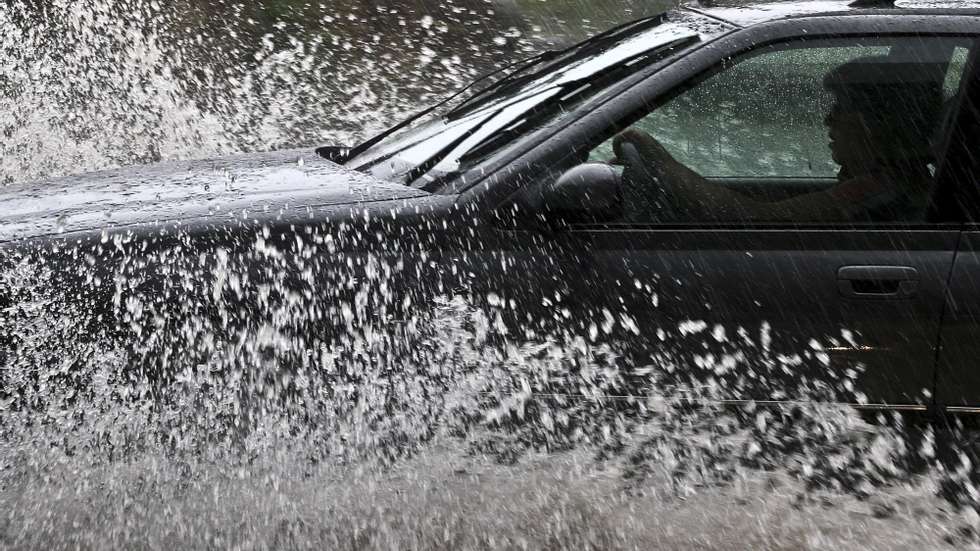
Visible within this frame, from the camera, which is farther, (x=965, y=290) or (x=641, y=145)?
(x=641, y=145)

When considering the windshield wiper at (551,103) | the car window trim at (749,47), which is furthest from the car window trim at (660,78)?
the windshield wiper at (551,103)

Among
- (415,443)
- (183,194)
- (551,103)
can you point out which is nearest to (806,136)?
(551,103)

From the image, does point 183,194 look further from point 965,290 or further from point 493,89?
point 965,290

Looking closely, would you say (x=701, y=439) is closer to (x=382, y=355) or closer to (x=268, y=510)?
(x=382, y=355)

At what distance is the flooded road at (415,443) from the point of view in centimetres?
292

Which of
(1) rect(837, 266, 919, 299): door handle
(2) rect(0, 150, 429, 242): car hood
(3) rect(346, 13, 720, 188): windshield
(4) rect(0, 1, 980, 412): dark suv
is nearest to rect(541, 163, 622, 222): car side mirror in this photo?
(4) rect(0, 1, 980, 412): dark suv

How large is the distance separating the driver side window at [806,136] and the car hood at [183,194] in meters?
0.72

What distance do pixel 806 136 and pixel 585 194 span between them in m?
0.81

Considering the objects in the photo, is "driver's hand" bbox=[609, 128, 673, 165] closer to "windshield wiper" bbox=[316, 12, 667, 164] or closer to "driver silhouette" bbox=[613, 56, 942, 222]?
"driver silhouette" bbox=[613, 56, 942, 222]

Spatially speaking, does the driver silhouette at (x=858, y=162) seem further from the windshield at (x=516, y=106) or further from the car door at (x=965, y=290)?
the windshield at (x=516, y=106)

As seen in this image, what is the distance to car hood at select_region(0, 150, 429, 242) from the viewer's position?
122 inches

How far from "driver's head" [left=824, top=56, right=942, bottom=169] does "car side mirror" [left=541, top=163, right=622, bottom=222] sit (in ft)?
2.41

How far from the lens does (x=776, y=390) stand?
304 cm

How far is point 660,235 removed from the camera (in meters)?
3.02
